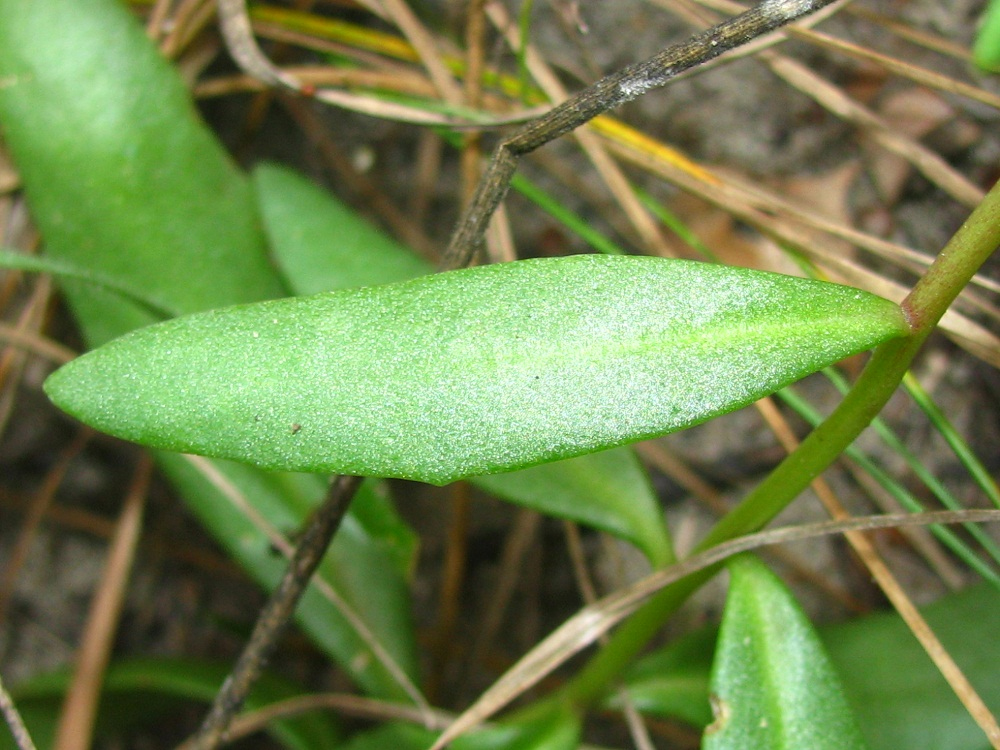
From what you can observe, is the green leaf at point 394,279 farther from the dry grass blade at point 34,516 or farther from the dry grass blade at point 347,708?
the dry grass blade at point 34,516

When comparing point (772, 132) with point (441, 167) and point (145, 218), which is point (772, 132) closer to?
point (441, 167)

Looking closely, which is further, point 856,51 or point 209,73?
point 209,73

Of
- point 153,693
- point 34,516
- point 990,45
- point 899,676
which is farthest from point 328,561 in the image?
A: point 990,45

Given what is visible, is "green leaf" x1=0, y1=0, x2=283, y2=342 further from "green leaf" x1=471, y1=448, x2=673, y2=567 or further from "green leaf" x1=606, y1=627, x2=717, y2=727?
"green leaf" x1=606, y1=627, x2=717, y2=727

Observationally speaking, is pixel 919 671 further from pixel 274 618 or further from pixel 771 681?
pixel 274 618

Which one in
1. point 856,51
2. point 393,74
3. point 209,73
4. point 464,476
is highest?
point 209,73

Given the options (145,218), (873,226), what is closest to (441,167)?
(145,218)
